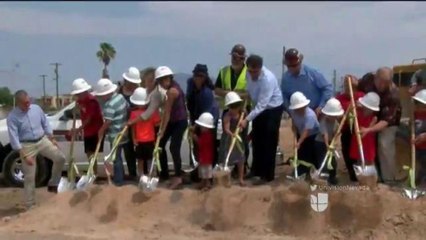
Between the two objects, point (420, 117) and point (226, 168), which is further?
point (226, 168)

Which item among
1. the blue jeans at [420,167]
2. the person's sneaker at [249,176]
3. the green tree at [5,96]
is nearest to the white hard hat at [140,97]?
the person's sneaker at [249,176]

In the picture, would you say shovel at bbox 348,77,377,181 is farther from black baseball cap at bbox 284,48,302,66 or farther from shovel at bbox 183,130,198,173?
shovel at bbox 183,130,198,173

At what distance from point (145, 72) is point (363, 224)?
4.04 metres

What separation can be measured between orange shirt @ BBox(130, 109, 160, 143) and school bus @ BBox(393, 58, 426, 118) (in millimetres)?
3858

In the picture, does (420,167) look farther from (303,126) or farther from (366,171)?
(303,126)

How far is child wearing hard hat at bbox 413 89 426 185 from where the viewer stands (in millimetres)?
10656

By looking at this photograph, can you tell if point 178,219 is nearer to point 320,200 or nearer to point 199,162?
point 199,162

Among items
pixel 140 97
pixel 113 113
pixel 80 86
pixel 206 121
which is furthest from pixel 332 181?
pixel 80 86

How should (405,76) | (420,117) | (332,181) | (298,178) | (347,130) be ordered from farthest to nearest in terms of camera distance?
(405,76)
(347,130)
(332,181)
(298,178)
(420,117)

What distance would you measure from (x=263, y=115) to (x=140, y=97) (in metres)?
1.77

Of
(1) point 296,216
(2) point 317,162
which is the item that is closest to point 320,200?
(1) point 296,216

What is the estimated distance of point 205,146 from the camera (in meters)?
11.6

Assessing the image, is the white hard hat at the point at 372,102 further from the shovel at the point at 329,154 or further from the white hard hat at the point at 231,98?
the white hard hat at the point at 231,98

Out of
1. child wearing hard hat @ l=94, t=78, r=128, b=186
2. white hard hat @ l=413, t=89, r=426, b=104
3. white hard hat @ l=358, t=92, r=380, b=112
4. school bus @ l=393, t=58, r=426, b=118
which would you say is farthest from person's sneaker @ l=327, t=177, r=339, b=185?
child wearing hard hat @ l=94, t=78, r=128, b=186
